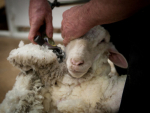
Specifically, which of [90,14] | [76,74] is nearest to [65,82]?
[76,74]

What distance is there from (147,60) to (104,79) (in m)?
0.20

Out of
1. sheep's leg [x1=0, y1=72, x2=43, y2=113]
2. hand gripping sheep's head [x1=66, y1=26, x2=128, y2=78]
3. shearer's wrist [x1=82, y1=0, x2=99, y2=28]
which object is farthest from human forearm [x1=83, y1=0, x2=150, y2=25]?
sheep's leg [x1=0, y1=72, x2=43, y2=113]

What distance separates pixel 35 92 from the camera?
535 millimetres

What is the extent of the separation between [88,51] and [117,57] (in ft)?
0.78

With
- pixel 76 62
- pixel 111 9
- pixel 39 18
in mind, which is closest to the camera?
pixel 111 9

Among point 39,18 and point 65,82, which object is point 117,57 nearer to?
point 65,82

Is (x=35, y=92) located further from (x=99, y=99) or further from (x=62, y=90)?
(x=99, y=99)

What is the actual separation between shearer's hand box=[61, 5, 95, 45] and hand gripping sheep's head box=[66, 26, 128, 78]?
0.03 metres

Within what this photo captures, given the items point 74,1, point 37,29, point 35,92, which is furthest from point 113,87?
point 74,1

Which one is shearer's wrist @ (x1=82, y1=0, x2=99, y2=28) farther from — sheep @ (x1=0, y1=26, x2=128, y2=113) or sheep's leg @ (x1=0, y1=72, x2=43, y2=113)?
sheep's leg @ (x1=0, y1=72, x2=43, y2=113)

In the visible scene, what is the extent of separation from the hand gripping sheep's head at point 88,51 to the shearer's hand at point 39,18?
142 millimetres

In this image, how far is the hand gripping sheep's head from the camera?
1.77 feet

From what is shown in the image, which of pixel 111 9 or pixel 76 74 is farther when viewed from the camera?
pixel 76 74

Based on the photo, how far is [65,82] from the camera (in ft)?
1.96
